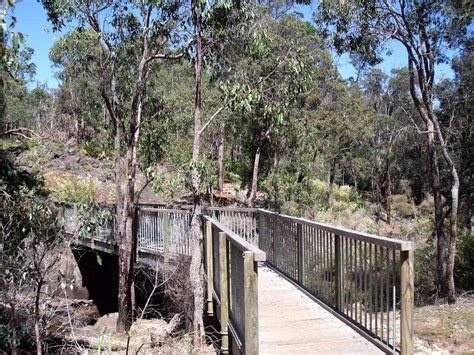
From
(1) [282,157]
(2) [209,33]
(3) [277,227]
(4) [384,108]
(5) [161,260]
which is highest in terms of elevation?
(4) [384,108]

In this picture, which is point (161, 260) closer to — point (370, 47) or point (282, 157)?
point (370, 47)

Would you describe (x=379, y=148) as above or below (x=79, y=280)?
above

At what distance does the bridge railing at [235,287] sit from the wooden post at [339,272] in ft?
4.12

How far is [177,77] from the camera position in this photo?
3062 cm

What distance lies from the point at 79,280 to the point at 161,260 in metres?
6.58

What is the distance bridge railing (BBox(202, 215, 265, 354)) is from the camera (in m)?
4.43

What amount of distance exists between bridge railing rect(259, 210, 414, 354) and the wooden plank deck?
0.49 feet

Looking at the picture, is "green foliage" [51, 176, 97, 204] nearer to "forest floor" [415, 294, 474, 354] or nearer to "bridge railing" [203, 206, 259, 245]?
"bridge railing" [203, 206, 259, 245]

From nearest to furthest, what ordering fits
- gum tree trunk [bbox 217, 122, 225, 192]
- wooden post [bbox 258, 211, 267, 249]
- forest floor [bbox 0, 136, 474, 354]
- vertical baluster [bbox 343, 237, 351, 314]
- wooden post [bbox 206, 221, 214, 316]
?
1. vertical baluster [bbox 343, 237, 351, 314]
2. forest floor [bbox 0, 136, 474, 354]
3. wooden post [bbox 206, 221, 214, 316]
4. wooden post [bbox 258, 211, 267, 249]
5. gum tree trunk [bbox 217, 122, 225, 192]

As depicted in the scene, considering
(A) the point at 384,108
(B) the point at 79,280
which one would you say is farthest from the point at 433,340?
(A) the point at 384,108

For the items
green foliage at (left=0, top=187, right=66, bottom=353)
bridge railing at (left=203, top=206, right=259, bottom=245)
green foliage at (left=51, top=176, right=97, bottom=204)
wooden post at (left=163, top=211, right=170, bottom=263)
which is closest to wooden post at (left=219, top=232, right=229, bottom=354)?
green foliage at (left=0, top=187, right=66, bottom=353)

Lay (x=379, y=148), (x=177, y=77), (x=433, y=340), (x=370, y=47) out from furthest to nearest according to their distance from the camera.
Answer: (x=379, y=148) < (x=177, y=77) < (x=370, y=47) < (x=433, y=340)

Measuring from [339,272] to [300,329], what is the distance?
819 mm

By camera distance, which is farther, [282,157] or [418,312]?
[282,157]
